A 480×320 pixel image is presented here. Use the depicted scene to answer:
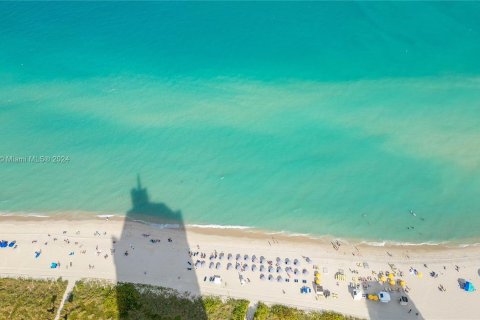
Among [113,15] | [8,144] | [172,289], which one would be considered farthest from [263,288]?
[113,15]

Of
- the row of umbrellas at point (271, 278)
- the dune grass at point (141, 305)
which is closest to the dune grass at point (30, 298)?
the dune grass at point (141, 305)

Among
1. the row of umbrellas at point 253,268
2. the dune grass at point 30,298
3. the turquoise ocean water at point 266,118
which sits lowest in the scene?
the row of umbrellas at point 253,268

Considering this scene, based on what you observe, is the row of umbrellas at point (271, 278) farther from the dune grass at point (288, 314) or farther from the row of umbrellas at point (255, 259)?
the dune grass at point (288, 314)

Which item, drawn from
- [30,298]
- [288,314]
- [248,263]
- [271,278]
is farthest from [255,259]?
[30,298]

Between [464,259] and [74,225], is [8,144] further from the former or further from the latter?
[464,259]

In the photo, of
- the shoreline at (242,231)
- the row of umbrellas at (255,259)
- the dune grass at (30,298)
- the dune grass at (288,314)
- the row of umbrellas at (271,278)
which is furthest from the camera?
the shoreline at (242,231)

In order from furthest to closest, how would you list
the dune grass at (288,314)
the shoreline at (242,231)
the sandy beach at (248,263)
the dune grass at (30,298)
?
the shoreline at (242,231)
the sandy beach at (248,263)
the dune grass at (30,298)
the dune grass at (288,314)

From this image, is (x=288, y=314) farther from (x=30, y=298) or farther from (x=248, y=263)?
(x=30, y=298)
